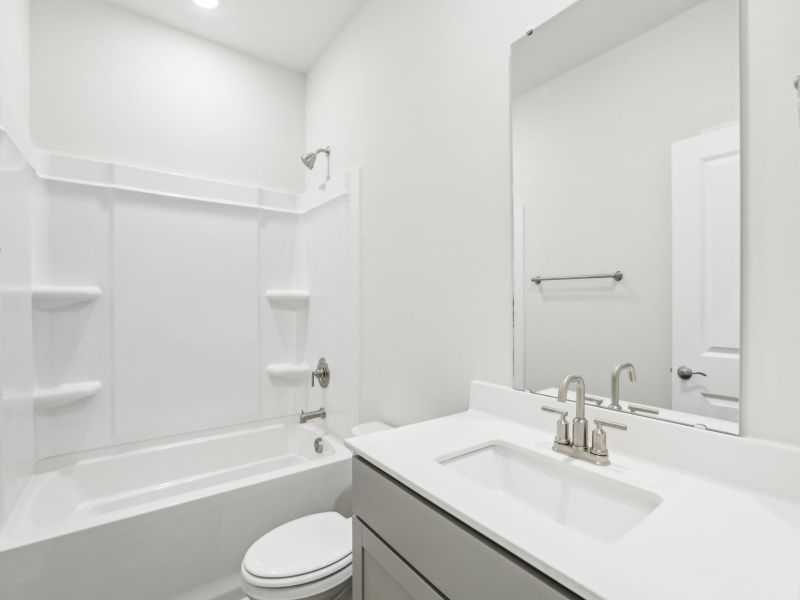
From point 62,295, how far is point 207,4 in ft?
5.43

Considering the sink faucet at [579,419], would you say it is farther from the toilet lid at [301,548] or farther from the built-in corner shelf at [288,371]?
the built-in corner shelf at [288,371]

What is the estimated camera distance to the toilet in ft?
4.05

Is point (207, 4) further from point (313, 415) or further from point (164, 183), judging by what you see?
point (313, 415)

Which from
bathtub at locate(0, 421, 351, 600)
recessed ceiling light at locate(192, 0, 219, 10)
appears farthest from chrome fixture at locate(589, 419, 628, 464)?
recessed ceiling light at locate(192, 0, 219, 10)

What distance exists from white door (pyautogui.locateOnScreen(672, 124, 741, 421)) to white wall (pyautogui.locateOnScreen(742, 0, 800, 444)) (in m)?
0.02

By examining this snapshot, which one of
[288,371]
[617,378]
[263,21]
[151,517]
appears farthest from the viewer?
[288,371]

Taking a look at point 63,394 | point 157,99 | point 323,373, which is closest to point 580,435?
point 323,373

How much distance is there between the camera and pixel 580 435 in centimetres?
94

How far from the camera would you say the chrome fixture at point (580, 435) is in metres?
0.90

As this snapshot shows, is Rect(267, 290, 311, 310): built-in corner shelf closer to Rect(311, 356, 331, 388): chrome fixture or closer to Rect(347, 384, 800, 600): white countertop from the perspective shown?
Rect(311, 356, 331, 388): chrome fixture

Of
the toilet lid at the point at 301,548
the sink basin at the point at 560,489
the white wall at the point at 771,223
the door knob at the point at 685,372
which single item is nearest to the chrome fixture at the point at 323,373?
the toilet lid at the point at 301,548

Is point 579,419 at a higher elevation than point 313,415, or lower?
higher

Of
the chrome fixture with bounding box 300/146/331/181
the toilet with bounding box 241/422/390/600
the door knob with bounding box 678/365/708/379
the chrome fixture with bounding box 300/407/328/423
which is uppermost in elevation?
the chrome fixture with bounding box 300/146/331/181

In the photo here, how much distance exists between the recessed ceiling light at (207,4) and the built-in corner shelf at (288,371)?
2.03 metres
